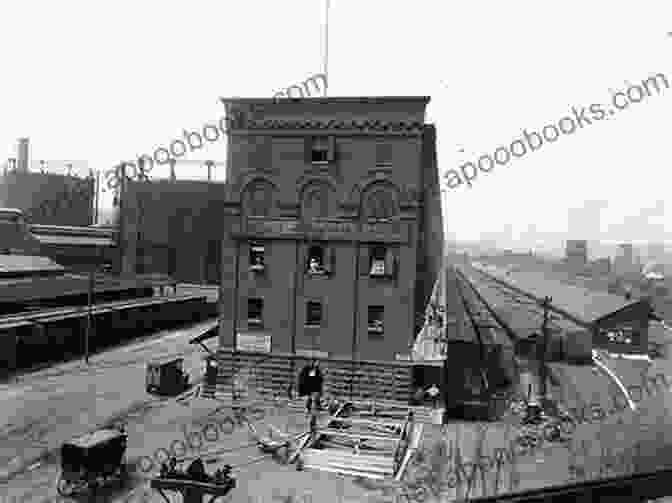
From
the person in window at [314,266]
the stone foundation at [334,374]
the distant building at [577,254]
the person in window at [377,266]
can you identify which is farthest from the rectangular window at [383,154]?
the distant building at [577,254]

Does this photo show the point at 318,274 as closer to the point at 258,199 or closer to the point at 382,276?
the point at 382,276

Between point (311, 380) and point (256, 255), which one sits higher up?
point (256, 255)

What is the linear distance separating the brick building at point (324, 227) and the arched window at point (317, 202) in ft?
0.18

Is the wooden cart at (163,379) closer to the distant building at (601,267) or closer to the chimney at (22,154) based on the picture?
the chimney at (22,154)

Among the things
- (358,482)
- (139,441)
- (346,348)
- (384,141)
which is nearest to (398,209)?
(384,141)

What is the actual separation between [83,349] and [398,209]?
2756 centimetres

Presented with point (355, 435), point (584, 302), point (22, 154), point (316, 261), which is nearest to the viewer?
point (355, 435)

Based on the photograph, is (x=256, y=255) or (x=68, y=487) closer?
(x=68, y=487)

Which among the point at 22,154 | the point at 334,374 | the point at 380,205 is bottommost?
the point at 334,374

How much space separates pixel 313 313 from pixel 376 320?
140 inches

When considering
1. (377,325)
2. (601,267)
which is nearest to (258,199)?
(377,325)

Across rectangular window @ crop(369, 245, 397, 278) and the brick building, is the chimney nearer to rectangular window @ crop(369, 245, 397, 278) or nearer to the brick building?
the brick building

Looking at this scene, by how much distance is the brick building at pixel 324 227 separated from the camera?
28156 mm

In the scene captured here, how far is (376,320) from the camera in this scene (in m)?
28.7
